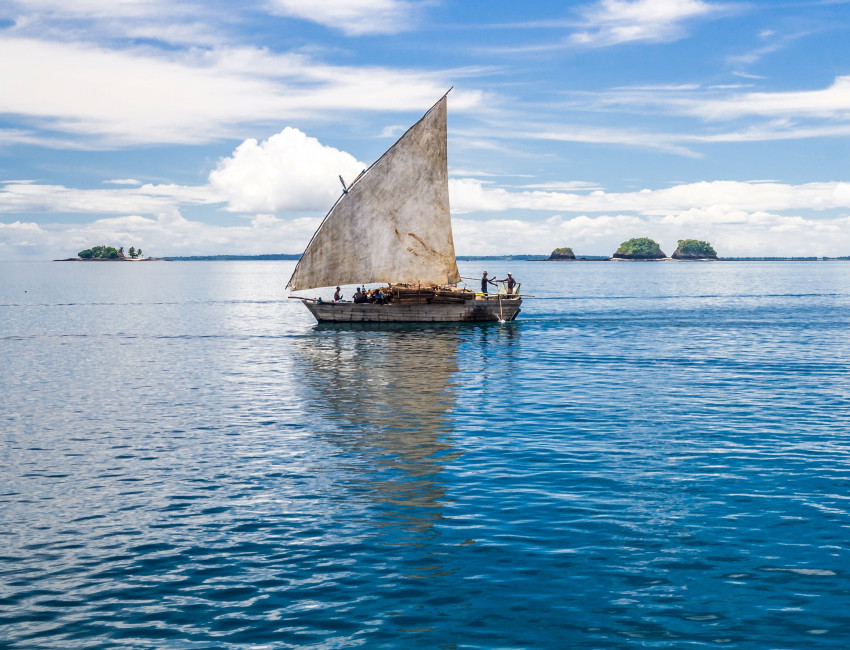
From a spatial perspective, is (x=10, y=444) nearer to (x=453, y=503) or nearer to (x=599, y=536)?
(x=453, y=503)

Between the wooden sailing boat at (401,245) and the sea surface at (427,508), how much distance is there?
25446mm

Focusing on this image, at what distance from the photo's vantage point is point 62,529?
1634cm

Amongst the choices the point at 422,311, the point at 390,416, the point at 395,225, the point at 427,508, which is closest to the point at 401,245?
A: the point at 395,225


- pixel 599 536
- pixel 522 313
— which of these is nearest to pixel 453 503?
pixel 599 536

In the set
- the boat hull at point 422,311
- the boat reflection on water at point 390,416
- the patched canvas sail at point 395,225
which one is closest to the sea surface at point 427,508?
the boat reflection on water at point 390,416

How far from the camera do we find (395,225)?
6431 centimetres

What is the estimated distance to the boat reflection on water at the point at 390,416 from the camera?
59.1 ft

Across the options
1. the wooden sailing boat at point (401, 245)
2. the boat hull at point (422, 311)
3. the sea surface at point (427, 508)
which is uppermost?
the wooden sailing boat at point (401, 245)

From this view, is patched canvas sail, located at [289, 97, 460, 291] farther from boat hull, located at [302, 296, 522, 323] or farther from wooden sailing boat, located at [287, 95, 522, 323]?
boat hull, located at [302, 296, 522, 323]

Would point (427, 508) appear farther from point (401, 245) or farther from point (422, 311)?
point (422, 311)

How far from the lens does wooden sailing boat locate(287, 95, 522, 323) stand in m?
62.4

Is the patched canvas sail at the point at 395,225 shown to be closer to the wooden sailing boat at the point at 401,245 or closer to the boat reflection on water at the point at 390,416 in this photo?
the wooden sailing boat at the point at 401,245

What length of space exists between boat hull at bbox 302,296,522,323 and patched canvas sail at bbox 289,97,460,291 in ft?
8.06

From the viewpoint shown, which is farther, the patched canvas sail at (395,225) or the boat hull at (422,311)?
the boat hull at (422,311)
